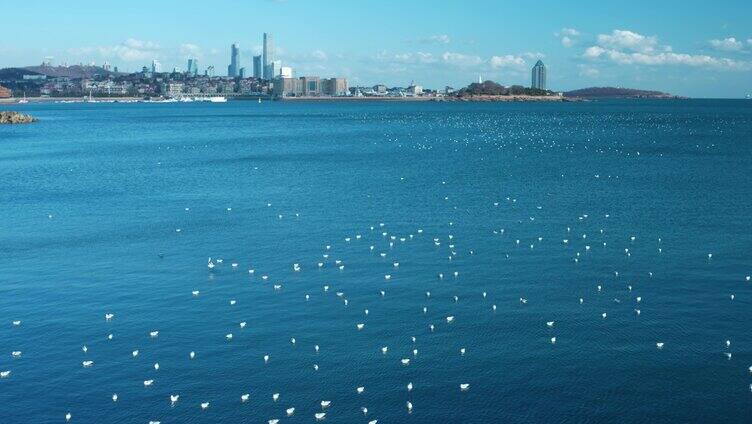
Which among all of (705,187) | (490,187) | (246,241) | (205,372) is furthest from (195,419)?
(705,187)

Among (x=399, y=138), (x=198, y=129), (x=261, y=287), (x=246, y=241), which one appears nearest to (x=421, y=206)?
(x=246, y=241)

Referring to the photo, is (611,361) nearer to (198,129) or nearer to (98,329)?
(98,329)

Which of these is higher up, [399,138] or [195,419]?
[399,138]

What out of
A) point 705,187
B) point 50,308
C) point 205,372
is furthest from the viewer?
point 705,187

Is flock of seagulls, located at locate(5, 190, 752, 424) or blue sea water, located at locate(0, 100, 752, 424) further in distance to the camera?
blue sea water, located at locate(0, 100, 752, 424)

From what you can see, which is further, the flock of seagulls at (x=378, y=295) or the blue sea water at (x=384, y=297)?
the blue sea water at (x=384, y=297)

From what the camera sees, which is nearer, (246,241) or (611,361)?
(611,361)

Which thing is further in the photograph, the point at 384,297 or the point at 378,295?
the point at 378,295

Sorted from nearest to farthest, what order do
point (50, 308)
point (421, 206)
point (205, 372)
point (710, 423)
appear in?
point (710, 423)
point (205, 372)
point (50, 308)
point (421, 206)
